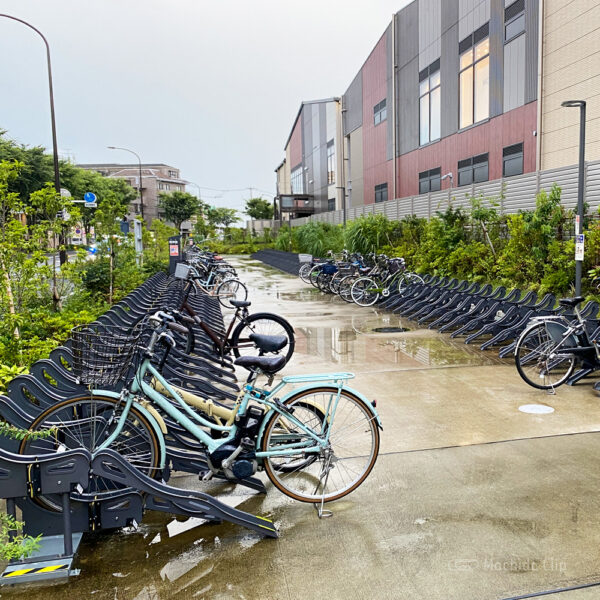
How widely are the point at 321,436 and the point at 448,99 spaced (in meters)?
20.1

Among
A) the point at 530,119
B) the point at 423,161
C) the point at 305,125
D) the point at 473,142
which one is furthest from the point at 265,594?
A: the point at 305,125

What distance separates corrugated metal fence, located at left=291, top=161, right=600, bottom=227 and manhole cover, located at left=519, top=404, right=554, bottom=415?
6.52m

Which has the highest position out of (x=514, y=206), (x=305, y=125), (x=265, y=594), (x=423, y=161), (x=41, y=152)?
(x=305, y=125)

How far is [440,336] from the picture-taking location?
9.30 m

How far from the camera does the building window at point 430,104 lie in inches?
875

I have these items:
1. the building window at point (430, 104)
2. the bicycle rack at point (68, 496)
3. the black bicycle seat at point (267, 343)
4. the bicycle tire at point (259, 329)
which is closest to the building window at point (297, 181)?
the building window at point (430, 104)

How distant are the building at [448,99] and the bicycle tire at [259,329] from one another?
11769 mm

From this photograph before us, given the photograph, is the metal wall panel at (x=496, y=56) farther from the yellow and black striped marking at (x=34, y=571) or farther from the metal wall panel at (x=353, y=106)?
the yellow and black striped marking at (x=34, y=571)

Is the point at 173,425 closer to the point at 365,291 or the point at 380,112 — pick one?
the point at 365,291

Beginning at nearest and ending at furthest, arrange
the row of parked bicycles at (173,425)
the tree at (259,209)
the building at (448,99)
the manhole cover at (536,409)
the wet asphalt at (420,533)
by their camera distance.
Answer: the wet asphalt at (420,533) → the row of parked bicycles at (173,425) → the manhole cover at (536,409) → the building at (448,99) → the tree at (259,209)

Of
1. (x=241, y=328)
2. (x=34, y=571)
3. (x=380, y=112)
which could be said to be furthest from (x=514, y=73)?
(x=34, y=571)

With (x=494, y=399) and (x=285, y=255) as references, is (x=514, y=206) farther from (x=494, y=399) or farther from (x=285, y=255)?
(x=285, y=255)

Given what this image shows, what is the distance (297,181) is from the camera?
205 ft

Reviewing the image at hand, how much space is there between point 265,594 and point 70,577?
39.9 inches
